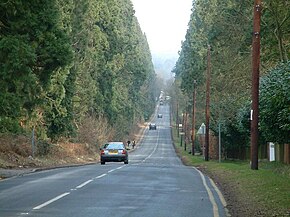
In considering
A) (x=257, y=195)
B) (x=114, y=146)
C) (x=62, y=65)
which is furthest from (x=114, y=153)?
(x=257, y=195)

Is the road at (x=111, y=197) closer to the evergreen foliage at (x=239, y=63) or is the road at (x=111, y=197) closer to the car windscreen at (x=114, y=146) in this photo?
the evergreen foliage at (x=239, y=63)

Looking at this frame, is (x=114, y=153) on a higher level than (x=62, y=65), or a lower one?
lower

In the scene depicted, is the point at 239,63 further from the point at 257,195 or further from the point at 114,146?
the point at 257,195

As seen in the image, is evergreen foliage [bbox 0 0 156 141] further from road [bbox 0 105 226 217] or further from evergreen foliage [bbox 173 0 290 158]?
evergreen foliage [bbox 173 0 290 158]

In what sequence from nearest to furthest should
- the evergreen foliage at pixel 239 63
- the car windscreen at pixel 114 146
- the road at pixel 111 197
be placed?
the road at pixel 111 197 < the evergreen foliage at pixel 239 63 < the car windscreen at pixel 114 146

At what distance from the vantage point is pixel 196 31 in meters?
67.6

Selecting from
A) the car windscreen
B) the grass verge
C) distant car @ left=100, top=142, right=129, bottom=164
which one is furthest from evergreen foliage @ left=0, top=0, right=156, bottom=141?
the grass verge

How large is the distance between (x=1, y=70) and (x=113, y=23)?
1542 inches

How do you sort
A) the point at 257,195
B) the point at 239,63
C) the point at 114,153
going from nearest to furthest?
the point at 257,195
the point at 239,63
the point at 114,153

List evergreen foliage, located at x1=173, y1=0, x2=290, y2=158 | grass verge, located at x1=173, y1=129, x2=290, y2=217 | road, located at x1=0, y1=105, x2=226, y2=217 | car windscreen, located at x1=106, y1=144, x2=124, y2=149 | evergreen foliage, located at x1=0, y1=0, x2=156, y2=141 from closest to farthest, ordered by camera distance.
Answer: road, located at x1=0, y1=105, x2=226, y2=217
grass verge, located at x1=173, y1=129, x2=290, y2=217
evergreen foliage, located at x1=0, y1=0, x2=156, y2=141
evergreen foliage, located at x1=173, y1=0, x2=290, y2=158
car windscreen, located at x1=106, y1=144, x2=124, y2=149

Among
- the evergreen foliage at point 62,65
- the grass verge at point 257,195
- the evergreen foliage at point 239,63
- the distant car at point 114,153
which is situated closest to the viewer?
the grass verge at point 257,195

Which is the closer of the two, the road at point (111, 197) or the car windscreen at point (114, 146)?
the road at point (111, 197)

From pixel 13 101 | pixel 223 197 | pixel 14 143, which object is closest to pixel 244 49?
pixel 14 143

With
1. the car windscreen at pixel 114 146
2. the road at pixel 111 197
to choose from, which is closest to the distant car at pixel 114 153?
the car windscreen at pixel 114 146
